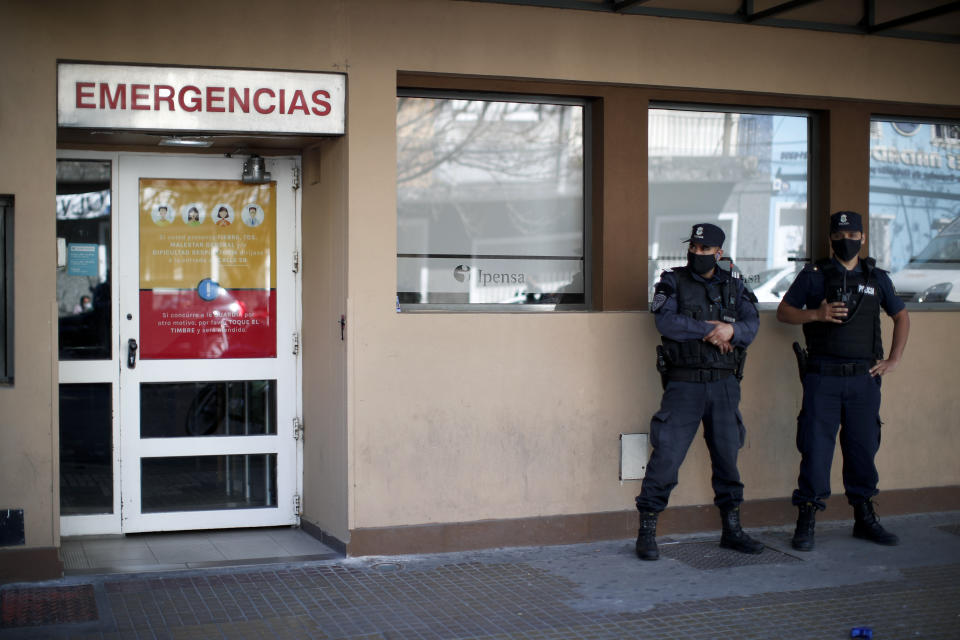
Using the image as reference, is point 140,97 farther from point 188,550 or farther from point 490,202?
point 188,550

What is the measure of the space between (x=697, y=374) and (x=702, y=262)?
688mm

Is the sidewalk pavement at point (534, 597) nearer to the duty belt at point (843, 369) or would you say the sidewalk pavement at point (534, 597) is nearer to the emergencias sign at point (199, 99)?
the duty belt at point (843, 369)

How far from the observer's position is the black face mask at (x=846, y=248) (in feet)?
21.6

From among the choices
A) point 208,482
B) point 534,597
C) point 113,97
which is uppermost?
point 113,97

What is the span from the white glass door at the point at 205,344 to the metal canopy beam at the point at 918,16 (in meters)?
4.23

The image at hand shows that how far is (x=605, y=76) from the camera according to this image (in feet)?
22.2

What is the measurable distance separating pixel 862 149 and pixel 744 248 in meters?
1.13

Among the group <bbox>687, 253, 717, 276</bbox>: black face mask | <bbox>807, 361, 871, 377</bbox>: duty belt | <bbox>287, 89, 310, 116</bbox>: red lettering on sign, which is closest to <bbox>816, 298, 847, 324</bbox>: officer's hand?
<bbox>807, 361, 871, 377</bbox>: duty belt

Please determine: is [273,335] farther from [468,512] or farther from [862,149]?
[862,149]

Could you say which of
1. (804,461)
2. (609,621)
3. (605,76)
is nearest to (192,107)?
(605,76)

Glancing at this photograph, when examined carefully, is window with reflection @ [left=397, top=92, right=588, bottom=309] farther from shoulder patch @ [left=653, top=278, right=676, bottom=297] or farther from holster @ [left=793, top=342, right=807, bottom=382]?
holster @ [left=793, top=342, right=807, bottom=382]

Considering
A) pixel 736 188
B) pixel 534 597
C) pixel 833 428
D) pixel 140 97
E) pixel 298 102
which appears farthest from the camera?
pixel 736 188

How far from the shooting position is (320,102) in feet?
20.5

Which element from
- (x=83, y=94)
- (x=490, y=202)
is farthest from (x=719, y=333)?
(x=83, y=94)
